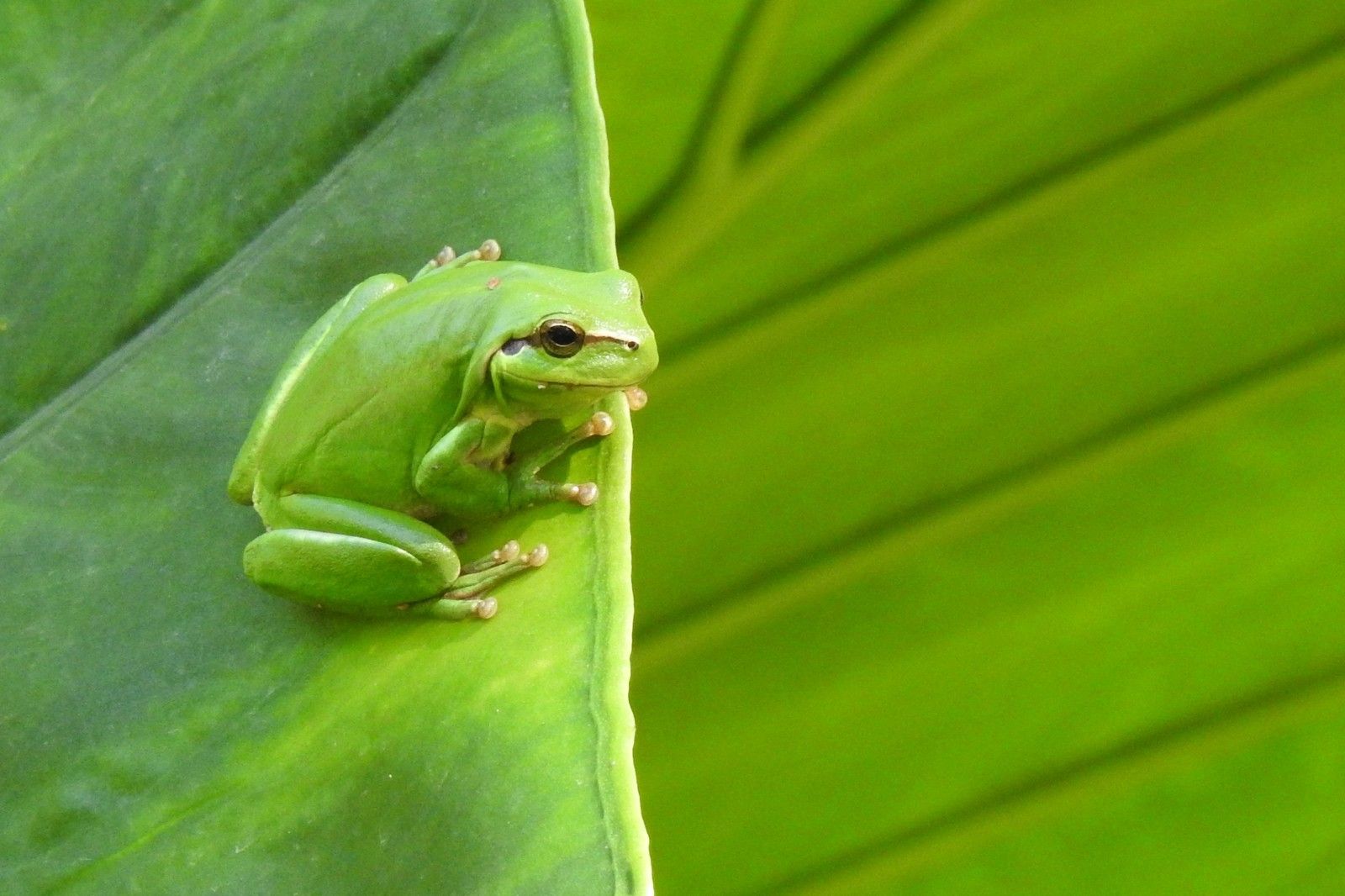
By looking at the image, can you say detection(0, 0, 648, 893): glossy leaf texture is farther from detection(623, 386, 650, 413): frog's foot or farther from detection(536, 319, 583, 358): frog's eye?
detection(623, 386, 650, 413): frog's foot

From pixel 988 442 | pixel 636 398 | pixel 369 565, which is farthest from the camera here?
pixel 988 442

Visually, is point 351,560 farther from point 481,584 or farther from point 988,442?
point 988,442

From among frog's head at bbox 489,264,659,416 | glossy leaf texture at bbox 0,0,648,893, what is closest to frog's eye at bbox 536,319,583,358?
frog's head at bbox 489,264,659,416

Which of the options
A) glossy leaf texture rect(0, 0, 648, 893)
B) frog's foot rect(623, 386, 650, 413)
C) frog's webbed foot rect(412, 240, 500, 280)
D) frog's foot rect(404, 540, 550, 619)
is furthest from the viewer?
frog's foot rect(623, 386, 650, 413)

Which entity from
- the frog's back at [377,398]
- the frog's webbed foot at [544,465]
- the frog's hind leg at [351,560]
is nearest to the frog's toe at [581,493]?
the frog's webbed foot at [544,465]

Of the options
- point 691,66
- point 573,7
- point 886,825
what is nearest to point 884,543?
point 886,825

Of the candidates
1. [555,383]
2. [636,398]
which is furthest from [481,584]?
[636,398]

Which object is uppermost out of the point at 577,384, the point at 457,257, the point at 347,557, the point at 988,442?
the point at 457,257
